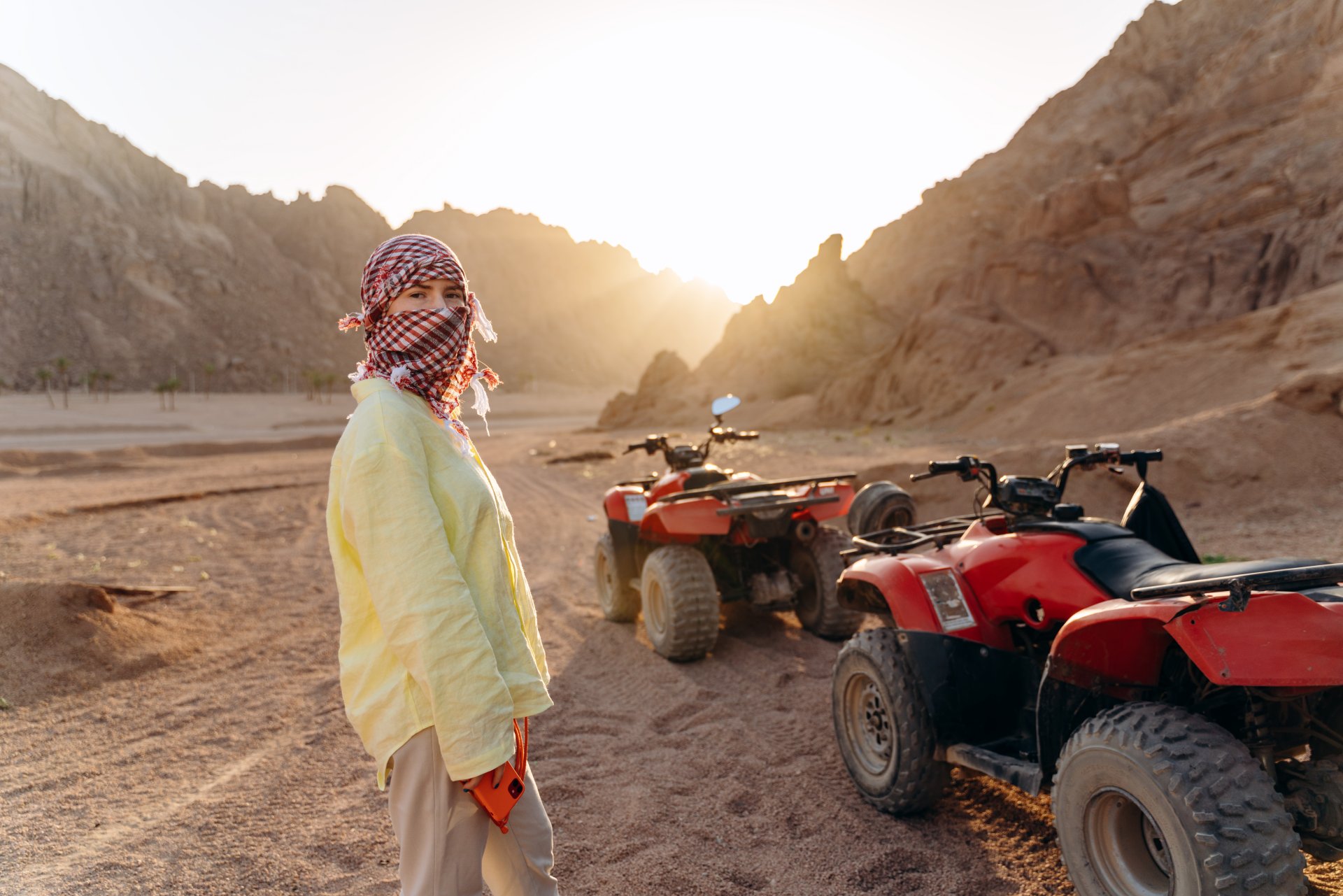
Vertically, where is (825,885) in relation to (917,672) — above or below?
below

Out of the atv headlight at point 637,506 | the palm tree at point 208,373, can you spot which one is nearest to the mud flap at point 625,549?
the atv headlight at point 637,506

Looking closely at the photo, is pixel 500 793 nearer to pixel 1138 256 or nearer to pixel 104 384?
pixel 1138 256

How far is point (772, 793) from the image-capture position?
379 cm

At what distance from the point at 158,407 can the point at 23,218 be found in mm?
41060

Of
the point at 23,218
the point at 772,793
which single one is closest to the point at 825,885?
the point at 772,793

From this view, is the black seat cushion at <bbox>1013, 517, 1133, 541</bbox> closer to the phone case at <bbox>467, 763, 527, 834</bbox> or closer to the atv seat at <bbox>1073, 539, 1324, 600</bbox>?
the atv seat at <bbox>1073, 539, 1324, 600</bbox>

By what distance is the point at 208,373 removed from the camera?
233 ft

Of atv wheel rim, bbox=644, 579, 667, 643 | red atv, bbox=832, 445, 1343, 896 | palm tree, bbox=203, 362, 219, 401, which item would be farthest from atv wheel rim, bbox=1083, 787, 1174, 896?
palm tree, bbox=203, 362, 219, 401

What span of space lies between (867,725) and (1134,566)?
1.43 m

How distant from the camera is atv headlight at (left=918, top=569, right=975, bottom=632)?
3.36 m

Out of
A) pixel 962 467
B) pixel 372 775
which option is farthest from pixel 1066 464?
pixel 372 775

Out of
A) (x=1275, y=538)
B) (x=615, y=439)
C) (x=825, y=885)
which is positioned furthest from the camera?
(x=615, y=439)

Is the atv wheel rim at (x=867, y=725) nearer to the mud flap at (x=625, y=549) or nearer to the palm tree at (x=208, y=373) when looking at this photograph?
the mud flap at (x=625, y=549)

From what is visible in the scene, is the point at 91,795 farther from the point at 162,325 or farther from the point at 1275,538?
the point at 162,325
